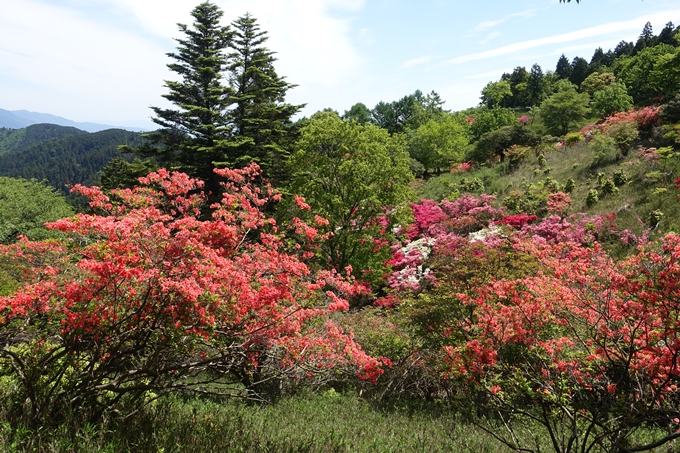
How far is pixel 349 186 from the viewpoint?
18141mm

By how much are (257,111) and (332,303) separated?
19919 millimetres

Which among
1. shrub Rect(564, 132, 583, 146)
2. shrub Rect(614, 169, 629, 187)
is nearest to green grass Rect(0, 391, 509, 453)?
shrub Rect(614, 169, 629, 187)

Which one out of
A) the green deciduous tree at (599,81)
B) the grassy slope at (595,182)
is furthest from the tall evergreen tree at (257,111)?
the green deciduous tree at (599,81)

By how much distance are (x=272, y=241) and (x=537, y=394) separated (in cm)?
456

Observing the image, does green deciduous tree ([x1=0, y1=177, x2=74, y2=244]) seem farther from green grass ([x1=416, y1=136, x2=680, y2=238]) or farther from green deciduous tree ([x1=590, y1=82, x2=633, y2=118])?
green deciduous tree ([x1=590, y1=82, x2=633, y2=118])

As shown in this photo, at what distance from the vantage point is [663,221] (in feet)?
48.2

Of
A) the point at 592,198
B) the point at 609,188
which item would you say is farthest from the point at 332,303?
the point at 609,188

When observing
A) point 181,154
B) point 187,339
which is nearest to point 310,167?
point 181,154

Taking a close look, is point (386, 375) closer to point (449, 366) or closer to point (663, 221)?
point (449, 366)

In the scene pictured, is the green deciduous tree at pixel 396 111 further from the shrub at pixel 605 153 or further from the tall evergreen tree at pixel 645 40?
the shrub at pixel 605 153

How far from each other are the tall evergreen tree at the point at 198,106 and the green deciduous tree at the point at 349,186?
630 centimetres

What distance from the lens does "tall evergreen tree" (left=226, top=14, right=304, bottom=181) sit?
21906 mm

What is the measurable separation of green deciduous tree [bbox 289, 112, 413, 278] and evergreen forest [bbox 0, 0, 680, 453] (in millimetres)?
107

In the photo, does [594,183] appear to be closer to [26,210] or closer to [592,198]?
[592,198]
